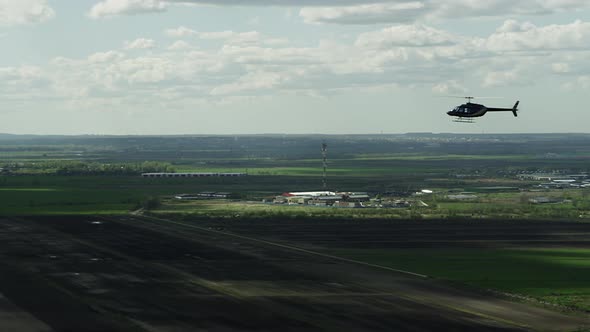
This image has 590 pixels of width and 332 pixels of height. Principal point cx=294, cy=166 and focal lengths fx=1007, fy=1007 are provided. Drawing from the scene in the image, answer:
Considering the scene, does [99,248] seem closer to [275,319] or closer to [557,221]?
[275,319]

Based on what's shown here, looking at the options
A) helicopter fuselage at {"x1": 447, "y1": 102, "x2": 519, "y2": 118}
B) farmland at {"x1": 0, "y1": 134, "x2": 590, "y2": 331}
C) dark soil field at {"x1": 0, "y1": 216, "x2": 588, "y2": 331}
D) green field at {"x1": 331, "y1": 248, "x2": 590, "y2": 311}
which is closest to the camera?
dark soil field at {"x1": 0, "y1": 216, "x2": 588, "y2": 331}

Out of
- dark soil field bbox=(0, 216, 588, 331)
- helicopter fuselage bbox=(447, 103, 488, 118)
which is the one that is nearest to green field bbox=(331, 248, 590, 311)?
dark soil field bbox=(0, 216, 588, 331)

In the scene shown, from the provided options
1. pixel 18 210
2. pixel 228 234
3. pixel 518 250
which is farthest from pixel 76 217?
pixel 518 250

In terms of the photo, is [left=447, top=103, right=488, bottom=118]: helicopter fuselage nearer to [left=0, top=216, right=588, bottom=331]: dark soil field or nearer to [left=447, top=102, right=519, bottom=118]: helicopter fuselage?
[left=447, top=102, right=519, bottom=118]: helicopter fuselage

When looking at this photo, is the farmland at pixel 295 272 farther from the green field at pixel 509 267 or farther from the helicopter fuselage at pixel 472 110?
the helicopter fuselage at pixel 472 110

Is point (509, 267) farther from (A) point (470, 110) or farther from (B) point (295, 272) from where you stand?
(A) point (470, 110)

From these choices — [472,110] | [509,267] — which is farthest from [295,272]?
[472,110]
